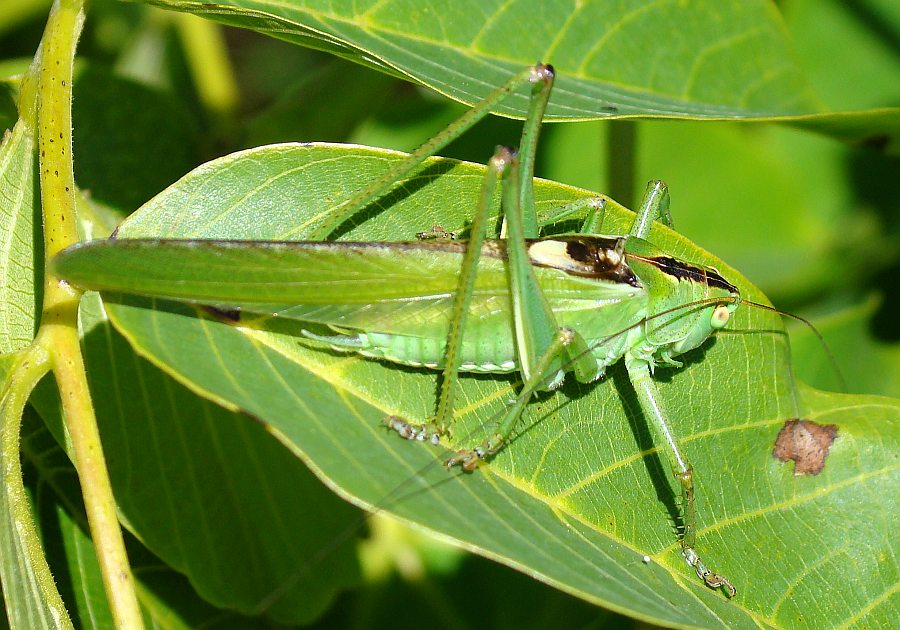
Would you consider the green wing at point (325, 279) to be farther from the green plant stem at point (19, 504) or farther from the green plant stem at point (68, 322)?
the green plant stem at point (19, 504)

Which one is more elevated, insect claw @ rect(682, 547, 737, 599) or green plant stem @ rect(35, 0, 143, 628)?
green plant stem @ rect(35, 0, 143, 628)

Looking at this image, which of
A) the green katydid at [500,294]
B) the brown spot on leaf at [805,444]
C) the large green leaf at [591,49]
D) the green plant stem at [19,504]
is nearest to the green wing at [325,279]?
the green katydid at [500,294]

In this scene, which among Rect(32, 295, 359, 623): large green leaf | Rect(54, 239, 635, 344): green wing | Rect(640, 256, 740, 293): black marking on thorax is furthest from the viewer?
Rect(640, 256, 740, 293): black marking on thorax

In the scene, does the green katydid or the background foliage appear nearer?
the green katydid

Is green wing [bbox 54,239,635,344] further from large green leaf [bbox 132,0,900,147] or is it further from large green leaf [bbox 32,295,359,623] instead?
large green leaf [bbox 132,0,900,147]

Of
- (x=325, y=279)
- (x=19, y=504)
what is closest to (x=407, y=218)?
(x=325, y=279)

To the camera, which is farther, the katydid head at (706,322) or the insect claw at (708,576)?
the katydid head at (706,322)

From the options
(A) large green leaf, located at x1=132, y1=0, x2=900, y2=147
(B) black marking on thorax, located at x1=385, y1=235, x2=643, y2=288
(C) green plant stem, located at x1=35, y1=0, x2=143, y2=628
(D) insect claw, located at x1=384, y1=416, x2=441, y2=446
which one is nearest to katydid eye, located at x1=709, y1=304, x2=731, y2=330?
(B) black marking on thorax, located at x1=385, y1=235, x2=643, y2=288
